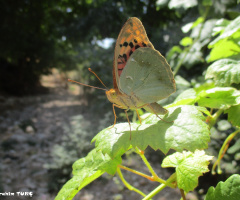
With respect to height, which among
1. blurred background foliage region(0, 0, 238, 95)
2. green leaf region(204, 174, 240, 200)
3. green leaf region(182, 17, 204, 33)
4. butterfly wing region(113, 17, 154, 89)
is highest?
blurred background foliage region(0, 0, 238, 95)

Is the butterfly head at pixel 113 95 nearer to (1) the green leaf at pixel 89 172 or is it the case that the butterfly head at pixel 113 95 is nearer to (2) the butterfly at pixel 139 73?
(2) the butterfly at pixel 139 73

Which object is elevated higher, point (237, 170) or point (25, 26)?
point (25, 26)

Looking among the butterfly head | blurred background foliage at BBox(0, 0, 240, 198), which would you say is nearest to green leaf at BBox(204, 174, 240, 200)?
the butterfly head

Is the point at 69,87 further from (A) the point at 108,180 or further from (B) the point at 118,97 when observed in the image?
(B) the point at 118,97

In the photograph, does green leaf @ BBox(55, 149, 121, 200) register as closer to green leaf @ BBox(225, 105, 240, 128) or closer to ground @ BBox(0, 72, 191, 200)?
green leaf @ BBox(225, 105, 240, 128)

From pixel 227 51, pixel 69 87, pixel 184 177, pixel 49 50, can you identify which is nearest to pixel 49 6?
pixel 49 50

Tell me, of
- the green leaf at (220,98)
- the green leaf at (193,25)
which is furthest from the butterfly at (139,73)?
the green leaf at (193,25)

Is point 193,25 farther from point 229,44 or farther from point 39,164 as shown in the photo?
point 39,164
